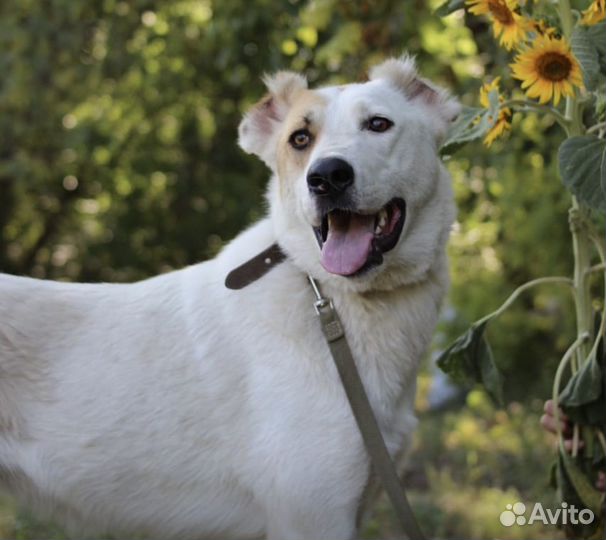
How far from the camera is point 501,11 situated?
254 centimetres

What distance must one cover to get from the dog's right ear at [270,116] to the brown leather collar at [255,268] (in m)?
0.30

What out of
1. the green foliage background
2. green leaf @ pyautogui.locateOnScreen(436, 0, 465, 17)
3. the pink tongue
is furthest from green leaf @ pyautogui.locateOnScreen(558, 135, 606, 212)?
the green foliage background

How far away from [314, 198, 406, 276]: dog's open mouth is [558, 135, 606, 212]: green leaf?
0.47 m

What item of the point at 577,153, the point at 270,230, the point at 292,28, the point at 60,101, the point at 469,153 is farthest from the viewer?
the point at 60,101

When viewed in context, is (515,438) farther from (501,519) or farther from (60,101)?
(60,101)

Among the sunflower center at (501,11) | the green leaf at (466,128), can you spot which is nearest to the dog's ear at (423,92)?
the green leaf at (466,128)

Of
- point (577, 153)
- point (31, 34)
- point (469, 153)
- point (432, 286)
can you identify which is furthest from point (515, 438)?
point (31, 34)

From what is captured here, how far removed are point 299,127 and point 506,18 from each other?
0.65m

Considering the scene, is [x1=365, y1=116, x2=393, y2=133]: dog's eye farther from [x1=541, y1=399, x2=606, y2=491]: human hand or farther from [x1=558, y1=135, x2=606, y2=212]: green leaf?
[x1=541, y1=399, x2=606, y2=491]: human hand

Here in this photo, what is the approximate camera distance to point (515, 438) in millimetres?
5344

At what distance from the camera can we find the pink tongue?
246 cm

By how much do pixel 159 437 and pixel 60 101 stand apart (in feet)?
14.1

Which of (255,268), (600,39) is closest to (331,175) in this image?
(255,268)

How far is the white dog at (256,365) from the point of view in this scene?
8.00 ft
